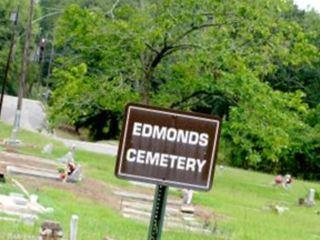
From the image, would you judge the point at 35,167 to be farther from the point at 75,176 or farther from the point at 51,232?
the point at 51,232

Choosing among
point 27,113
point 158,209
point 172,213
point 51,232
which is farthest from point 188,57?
point 27,113

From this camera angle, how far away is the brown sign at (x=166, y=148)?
14.8ft

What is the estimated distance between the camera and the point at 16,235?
27.3 ft

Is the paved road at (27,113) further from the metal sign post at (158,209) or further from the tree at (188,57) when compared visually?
the metal sign post at (158,209)

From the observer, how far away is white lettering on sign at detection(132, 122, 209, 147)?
453 cm

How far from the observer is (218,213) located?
17922 millimetres

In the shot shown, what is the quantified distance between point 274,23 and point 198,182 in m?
18.3

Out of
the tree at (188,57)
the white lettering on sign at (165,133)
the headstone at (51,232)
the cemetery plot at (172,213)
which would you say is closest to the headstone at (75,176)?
the cemetery plot at (172,213)

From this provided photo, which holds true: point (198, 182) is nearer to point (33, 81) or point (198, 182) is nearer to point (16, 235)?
point (16, 235)

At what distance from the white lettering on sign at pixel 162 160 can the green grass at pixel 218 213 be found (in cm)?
479

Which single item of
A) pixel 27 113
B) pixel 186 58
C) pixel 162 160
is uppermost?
pixel 186 58

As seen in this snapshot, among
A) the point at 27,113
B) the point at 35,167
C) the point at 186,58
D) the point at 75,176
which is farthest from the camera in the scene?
the point at 27,113

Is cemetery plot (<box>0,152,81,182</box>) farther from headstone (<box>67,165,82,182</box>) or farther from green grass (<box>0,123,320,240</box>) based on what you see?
green grass (<box>0,123,320,240</box>)

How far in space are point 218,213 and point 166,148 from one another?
13612mm
